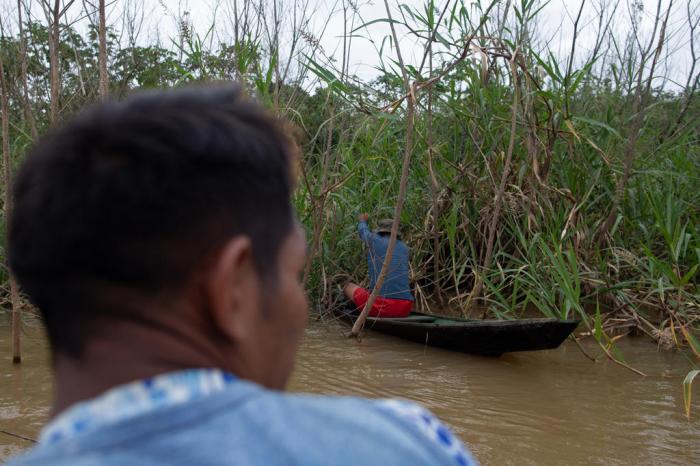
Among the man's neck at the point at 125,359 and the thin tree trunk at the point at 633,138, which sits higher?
the thin tree trunk at the point at 633,138

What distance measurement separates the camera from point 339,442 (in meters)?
0.47

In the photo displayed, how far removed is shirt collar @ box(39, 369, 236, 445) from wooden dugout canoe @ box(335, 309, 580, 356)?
13.2ft

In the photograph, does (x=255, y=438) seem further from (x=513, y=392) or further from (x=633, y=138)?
(x=633, y=138)

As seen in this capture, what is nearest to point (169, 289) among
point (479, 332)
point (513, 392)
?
point (513, 392)

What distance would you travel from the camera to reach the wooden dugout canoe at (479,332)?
4363 millimetres

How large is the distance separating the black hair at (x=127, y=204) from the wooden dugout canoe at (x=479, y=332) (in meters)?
3.99

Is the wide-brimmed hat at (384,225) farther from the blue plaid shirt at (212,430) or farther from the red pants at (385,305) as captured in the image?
the blue plaid shirt at (212,430)

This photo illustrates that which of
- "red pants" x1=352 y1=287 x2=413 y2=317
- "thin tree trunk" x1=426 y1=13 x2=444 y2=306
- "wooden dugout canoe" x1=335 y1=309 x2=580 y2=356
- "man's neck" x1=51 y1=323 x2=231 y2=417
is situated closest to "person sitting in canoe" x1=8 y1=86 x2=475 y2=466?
"man's neck" x1=51 y1=323 x2=231 y2=417

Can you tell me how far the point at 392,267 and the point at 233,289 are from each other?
5071 millimetres

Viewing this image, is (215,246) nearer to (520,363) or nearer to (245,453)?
(245,453)

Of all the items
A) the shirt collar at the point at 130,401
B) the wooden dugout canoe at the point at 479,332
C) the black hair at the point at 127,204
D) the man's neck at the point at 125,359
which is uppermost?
the black hair at the point at 127,204

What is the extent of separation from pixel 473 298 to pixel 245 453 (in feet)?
15.9

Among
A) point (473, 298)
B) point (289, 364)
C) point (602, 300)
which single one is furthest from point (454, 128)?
point (289, 364)

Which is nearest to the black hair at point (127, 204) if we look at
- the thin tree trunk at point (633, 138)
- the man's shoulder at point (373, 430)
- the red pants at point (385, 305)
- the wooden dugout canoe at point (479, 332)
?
the man's shoulder at point (373, 430)
